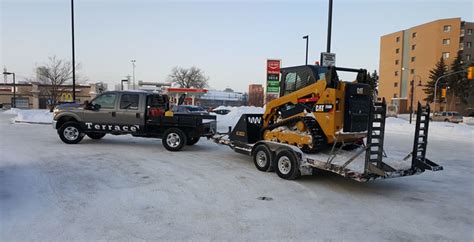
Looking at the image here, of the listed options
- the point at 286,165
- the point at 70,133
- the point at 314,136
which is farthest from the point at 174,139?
the point at 314,136

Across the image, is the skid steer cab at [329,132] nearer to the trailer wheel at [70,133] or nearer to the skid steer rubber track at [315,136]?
the skid steer rubber track at [315,136]

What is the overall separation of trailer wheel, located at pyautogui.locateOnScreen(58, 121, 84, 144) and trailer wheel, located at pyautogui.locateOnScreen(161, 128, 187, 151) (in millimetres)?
3405

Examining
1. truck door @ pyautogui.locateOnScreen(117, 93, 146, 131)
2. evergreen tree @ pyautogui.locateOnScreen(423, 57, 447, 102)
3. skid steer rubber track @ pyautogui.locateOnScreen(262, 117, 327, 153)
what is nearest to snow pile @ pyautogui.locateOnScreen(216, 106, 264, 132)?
truck door @ pyautogui.locateOnScreen(117, 93, 146, 131)

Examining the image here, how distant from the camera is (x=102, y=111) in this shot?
1219cm

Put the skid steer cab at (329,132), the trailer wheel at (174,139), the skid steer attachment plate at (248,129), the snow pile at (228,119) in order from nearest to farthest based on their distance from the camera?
the skid steer cab at (329,132), the skid steer attachment plate at (248,129), the trailer wheel at (174,139), the snow pile at (228,119)

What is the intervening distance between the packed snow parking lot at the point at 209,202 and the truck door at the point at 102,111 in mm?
2339

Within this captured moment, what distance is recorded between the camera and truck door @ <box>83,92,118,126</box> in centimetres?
1210

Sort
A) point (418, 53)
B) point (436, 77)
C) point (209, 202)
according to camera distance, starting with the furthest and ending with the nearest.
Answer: point (418, 53) → point (436, 77) → point (209, 202)

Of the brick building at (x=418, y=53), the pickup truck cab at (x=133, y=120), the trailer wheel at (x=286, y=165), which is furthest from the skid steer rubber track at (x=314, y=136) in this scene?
the brick building at (x=418, y=53)

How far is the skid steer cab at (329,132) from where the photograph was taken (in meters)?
6.74

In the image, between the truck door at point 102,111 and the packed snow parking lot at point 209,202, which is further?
the truck door at point 102,111

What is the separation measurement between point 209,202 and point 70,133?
340 inches

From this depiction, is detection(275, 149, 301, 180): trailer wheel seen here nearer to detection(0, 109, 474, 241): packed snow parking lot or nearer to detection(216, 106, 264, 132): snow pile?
detection(0, 109, 474, 241): packed snow parking lot

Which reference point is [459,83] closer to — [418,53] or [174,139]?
[418,53]
